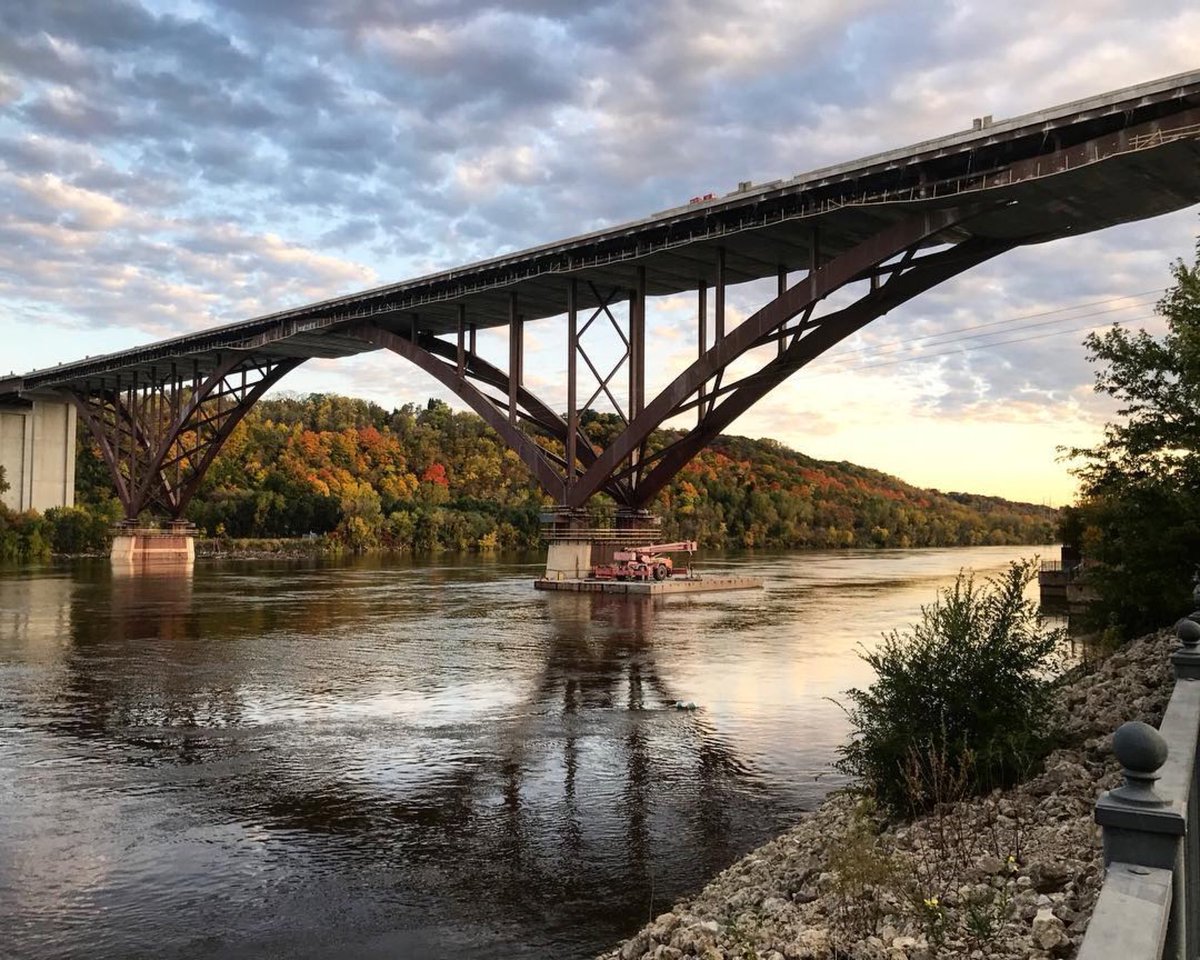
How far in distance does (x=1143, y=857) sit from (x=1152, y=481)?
13610mm

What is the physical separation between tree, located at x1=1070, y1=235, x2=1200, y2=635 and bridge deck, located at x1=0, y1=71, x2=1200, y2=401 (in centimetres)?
1179

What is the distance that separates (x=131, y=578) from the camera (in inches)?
2078

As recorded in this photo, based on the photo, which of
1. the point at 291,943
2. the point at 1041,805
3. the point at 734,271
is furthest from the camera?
the point at 734,271

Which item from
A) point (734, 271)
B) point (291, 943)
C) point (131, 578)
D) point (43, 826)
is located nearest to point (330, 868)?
point (291, 943)

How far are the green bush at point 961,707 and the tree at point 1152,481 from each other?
6248mm

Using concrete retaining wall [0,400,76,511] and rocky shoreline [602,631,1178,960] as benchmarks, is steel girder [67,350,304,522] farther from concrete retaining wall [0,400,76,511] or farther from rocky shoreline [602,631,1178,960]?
rocky shoreline [602,631,1178,960]

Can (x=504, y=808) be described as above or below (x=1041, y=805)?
below

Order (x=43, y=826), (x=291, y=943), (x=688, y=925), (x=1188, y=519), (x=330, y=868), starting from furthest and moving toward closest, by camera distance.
→ 1. (x=1188, y=519)
2. (x=43, y=826)
3. (x=330, y=868)
4. (x=291, y=943)
5. (x=688, y=925)

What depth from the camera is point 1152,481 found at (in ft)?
49.4

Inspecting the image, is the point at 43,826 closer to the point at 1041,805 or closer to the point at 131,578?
the point at 1041,805

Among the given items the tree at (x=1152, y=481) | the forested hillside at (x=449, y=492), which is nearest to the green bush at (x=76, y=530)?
the forested hillside at (x=449, y=492)

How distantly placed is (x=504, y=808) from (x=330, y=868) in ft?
6.81

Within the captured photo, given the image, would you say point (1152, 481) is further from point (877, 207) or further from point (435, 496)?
point (435, 496)

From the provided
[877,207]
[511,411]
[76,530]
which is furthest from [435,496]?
[877,207]
